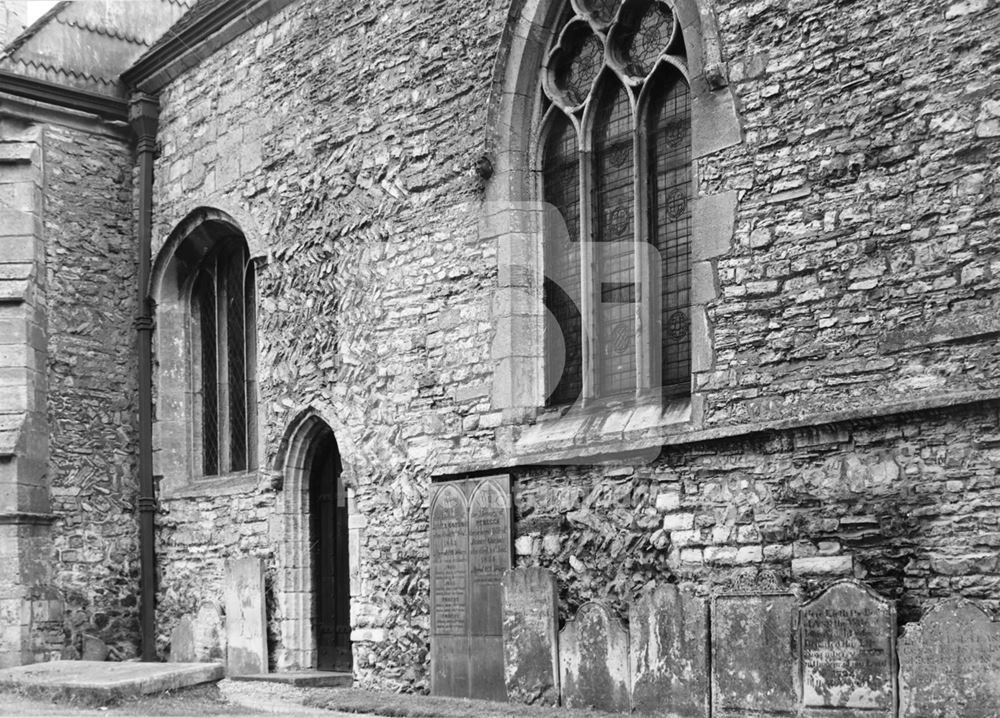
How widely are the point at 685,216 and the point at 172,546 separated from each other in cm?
734

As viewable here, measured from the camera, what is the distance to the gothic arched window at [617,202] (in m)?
10.3

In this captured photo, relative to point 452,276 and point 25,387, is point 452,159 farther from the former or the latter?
point 25,387

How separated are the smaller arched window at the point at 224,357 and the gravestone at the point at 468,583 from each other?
169 inches

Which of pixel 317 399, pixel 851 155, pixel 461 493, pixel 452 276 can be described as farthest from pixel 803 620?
pixel 317 399

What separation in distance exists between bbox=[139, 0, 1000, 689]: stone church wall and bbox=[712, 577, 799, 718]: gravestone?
59 centimetres

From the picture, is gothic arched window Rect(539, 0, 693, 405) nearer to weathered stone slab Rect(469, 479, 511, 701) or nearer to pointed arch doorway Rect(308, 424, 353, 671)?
weathered stone slab Rect(469, 479, 511, 701)

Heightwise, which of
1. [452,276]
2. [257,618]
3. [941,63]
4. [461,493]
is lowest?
[257,618]

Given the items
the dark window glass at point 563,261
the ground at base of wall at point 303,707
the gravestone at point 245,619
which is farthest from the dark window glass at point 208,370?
the dark window glass at point 563,261

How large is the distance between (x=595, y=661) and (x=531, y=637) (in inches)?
30.3

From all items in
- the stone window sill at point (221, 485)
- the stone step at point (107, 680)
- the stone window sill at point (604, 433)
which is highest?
→ the stone window sill at point (604, 433)

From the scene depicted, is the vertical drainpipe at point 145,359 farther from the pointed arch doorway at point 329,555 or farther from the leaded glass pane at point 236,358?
the pointed arch doorway at point 329,555

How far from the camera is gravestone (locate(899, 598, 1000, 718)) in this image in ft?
23.7

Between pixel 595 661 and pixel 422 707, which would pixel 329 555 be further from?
pixel 595 661

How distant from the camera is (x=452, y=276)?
460 inches
